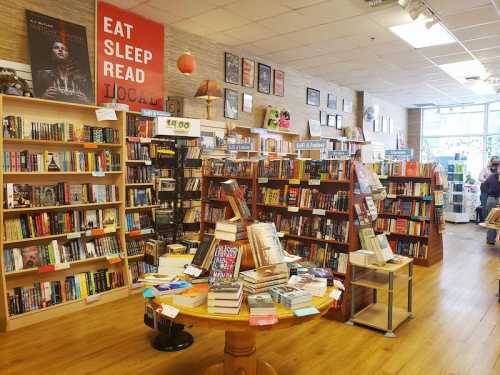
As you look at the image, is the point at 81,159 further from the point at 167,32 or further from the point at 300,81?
the point at 300,81

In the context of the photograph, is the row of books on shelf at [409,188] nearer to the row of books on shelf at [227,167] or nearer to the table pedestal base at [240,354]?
the row of books on shelf at [227,167]

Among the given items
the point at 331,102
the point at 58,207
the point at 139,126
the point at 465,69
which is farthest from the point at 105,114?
the point at 465,69

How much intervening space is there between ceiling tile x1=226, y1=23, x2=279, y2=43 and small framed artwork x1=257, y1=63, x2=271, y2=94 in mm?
1039

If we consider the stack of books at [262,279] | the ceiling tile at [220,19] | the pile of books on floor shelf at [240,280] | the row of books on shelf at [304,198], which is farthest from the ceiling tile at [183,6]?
the stack of books at [262,279]

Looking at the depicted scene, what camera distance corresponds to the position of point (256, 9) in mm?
5102

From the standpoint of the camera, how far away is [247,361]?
2475 millimetres

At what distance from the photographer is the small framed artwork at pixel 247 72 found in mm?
6977

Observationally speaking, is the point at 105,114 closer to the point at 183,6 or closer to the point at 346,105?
the point at 183,6

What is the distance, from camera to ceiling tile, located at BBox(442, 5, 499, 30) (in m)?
5.02

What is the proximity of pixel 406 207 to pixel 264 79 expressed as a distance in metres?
3.43

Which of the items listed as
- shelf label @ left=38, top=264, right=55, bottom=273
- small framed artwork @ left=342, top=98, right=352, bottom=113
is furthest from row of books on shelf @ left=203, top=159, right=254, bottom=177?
small framed artwork @ left=342, top=98, right=352, bottom=113

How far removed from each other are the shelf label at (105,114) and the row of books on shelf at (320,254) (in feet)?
8.08

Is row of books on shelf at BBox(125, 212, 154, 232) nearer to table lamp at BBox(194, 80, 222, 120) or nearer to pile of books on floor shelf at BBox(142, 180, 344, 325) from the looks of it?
table lamp at BBox(194, 80, 222, 120)

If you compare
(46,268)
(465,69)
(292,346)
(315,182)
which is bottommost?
(292,346)
